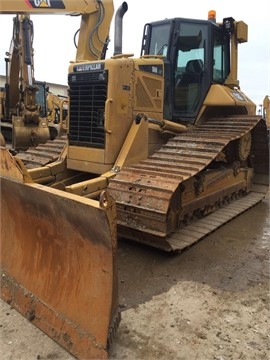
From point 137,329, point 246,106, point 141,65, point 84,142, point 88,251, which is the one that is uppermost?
point 141,65

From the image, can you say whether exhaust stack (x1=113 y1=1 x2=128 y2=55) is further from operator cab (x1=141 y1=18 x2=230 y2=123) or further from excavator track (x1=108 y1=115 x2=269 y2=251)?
excavator track (x1=108 y1=115 x2=269 y2=251)

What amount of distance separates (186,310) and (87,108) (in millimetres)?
2817

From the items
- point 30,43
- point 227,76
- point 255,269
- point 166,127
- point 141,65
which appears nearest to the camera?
point 255,269

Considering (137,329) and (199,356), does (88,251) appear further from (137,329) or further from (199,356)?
(199,356)

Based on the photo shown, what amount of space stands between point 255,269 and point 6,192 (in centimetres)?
254

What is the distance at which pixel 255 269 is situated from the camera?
3.75 m

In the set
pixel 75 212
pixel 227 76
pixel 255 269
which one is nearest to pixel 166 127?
pixel 227 76

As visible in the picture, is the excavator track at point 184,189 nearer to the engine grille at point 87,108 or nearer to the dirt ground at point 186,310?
the dirt ground at point 186,310

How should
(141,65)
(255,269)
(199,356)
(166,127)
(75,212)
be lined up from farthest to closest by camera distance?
(166,127) < (141,65) < (255,269) < (75,212) < (199,356)

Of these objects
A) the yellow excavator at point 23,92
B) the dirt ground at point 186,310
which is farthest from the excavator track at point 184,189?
the yellow excavator at point 23,92

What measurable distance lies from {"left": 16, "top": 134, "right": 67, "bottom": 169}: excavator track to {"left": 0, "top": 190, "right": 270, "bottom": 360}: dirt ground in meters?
2.07

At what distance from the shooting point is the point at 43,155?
587 cm

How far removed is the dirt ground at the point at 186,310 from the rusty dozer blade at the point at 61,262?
0.14m

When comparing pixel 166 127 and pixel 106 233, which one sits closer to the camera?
pixel 106 233
